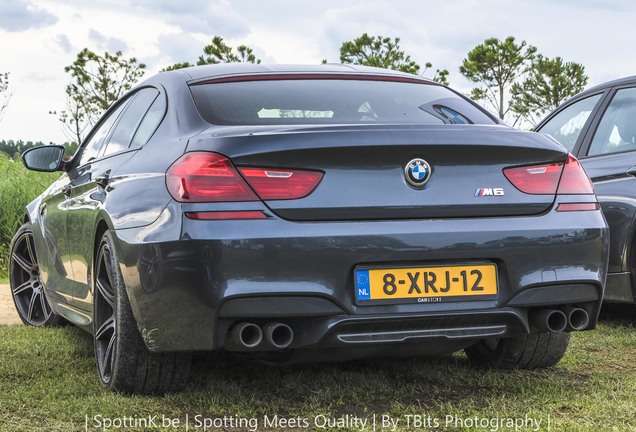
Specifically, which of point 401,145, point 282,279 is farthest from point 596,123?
A: point 282,279

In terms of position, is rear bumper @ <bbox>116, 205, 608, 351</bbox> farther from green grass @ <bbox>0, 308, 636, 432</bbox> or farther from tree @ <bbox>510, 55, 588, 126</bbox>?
tree @ <bbox>510, 55, 588, 126</bbox>

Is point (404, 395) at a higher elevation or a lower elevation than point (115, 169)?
lower

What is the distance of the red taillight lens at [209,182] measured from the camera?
352 centimetres

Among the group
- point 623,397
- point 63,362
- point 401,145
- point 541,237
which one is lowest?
point 63,362

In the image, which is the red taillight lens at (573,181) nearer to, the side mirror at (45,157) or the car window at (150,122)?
the car window at (150,122)

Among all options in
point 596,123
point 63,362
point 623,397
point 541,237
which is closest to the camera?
point 541,237

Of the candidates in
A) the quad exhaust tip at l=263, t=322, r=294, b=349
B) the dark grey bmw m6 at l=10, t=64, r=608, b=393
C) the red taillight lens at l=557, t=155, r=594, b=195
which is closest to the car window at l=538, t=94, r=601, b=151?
the dark grey bmw m6 at l=10, t=64, r=608, b=393

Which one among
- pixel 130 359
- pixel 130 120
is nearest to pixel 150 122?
pixel 130 120

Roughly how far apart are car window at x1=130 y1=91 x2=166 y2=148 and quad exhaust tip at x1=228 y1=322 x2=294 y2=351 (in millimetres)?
1190

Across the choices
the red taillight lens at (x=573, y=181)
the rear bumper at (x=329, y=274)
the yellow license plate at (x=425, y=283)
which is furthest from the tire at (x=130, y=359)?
the red taillight lens at (x=573, y=181)

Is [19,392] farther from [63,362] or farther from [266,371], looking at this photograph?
[266,371]

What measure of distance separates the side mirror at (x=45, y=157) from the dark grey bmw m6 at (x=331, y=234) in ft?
5.11

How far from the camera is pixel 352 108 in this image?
13.8 ft

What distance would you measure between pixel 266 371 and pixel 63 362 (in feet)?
3.91
